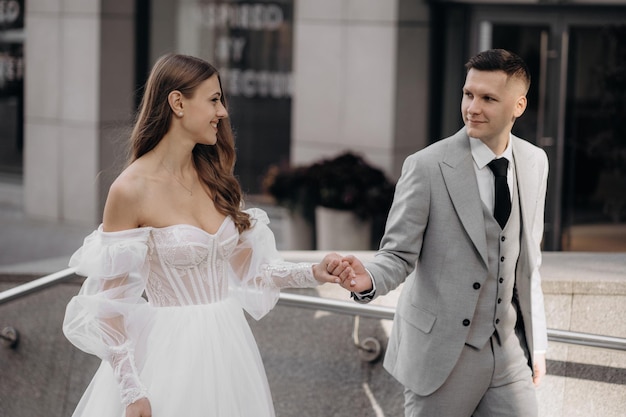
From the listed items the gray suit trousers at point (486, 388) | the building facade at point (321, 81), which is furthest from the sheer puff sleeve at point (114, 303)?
the building facade at point (321, 81)

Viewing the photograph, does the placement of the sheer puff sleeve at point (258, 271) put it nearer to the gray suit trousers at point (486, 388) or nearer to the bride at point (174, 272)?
the bride at point (174, 272)

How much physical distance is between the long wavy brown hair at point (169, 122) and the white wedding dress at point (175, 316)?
92mm

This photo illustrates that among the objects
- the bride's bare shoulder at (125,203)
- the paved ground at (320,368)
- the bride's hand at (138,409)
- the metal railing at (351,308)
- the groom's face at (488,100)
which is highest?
the groom's face at (488,100)

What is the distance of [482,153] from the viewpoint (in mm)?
4012

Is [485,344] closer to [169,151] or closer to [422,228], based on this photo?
[422,228]

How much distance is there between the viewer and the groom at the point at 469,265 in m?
3.88

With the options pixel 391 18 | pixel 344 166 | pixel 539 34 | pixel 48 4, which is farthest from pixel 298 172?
pixel 48 4

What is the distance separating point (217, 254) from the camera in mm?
3936

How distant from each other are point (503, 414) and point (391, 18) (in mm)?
7597

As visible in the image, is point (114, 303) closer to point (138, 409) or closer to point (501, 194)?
point (138, 409)

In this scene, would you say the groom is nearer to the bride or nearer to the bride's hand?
the bride

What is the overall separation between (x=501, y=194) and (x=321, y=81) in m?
7.74

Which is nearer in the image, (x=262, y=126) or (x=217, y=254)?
(x=217, y=254)

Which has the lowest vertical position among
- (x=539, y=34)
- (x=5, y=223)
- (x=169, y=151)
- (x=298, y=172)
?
(x=5, y=223)
